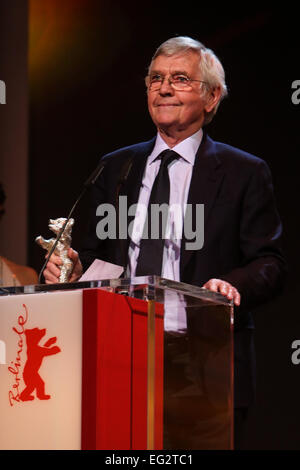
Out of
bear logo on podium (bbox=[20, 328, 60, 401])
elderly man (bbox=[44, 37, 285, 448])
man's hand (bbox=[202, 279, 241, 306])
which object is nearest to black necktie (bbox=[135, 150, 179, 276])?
elderly man (bbox=[44, 37, 285, 448])

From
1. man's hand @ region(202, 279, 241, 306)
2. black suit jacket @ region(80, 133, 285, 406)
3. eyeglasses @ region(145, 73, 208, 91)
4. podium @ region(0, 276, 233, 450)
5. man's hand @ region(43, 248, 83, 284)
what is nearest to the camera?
podium @ region(0, 276, 233, 450)

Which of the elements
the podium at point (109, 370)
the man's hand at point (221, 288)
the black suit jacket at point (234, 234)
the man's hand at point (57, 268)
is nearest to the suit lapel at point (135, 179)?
the black suit jacket at point (234, 234)

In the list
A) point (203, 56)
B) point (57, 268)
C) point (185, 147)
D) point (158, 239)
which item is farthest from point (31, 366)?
point (203, 56)

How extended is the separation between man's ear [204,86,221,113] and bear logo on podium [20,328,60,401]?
133cm

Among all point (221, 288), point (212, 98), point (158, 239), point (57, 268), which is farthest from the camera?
point (212, 98)

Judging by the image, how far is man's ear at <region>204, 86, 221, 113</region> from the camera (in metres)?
2.71

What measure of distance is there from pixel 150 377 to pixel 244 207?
3.19 ft

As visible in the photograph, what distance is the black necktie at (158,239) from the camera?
2.30 metres

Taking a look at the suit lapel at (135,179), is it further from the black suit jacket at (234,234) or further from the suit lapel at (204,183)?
the suit lapel at (204,183)

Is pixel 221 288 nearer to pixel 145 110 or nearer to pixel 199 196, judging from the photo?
pixel 199 196

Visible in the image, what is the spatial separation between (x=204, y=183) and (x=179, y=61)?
459 millimetres

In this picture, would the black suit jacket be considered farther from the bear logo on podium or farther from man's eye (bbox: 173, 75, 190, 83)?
the bear logo on podium

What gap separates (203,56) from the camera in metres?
2.67

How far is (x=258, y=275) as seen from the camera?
7.09ft
